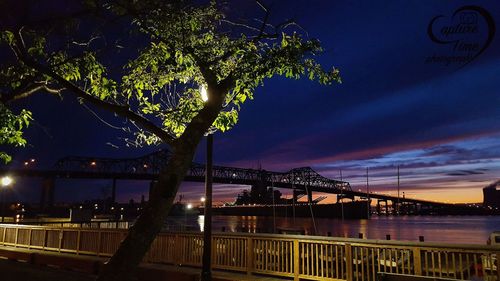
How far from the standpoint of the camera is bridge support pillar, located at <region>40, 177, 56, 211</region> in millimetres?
97869

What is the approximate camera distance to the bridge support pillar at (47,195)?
321 feet

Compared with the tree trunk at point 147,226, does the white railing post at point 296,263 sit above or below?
below

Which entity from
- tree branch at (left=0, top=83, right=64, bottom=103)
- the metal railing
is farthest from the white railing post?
tree branch at (left=0, top=83, right=64, bottom=103)

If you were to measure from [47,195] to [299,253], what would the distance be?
109 meters

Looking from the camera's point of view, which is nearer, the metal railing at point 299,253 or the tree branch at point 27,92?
the metal railing at point 299,253

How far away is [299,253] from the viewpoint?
990cm

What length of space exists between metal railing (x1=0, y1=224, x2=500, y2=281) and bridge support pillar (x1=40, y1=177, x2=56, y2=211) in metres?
93.5

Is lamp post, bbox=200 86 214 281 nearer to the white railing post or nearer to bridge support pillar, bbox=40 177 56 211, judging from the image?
the white railing post

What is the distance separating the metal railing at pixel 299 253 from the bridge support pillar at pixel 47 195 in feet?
307

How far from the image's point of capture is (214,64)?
821 cm

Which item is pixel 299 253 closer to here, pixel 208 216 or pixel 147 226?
pixel 208 216

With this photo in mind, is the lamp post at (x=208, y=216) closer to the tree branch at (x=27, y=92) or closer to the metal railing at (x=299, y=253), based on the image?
the metal railing at (x=299, y=253)

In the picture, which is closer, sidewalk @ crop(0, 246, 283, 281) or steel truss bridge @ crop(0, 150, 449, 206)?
sidewalk @ crop(0, 246, 283, 281)

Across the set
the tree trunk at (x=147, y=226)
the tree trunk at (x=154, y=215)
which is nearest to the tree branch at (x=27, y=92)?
the tree trunk at (x=154, y=215)
